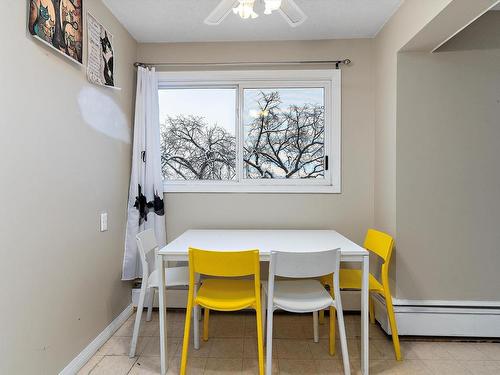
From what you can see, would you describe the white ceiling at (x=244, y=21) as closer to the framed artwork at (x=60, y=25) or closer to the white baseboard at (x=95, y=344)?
the framed artwork at (x=60, y=25)

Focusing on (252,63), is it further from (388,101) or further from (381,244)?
(381,244)

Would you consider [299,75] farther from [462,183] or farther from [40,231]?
[40,231]

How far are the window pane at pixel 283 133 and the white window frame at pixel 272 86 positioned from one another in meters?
0.06

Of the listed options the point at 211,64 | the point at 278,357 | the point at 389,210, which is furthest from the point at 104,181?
the point at 389,210

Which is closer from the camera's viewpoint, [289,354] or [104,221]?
[289,354]

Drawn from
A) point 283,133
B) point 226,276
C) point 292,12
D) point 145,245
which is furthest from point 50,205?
point 283,133

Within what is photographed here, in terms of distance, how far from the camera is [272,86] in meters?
2.68

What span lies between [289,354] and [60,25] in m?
2.41

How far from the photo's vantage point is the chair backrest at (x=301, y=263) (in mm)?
1628

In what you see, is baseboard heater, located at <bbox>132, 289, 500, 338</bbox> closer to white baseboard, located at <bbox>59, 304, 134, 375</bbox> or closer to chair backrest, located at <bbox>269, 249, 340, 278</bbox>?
chair backrest, located at <bbox>269, 249, 340, 278</bbox>

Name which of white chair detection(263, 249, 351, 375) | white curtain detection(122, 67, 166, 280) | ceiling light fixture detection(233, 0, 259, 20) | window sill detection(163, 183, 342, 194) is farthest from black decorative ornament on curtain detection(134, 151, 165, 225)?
ceiling light fixture detection(233, 0, 259, 20)

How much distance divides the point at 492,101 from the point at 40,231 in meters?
2.95

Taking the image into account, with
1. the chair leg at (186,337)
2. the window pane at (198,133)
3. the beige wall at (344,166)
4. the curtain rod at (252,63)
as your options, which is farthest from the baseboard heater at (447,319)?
the curtain rod at (252,63)

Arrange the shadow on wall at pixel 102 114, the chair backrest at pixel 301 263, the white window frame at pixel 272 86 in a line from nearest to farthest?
the chair backrest at pixel 301 263, the shadow on wall at pixel 102 114, the white window frame at pixel 272 86
